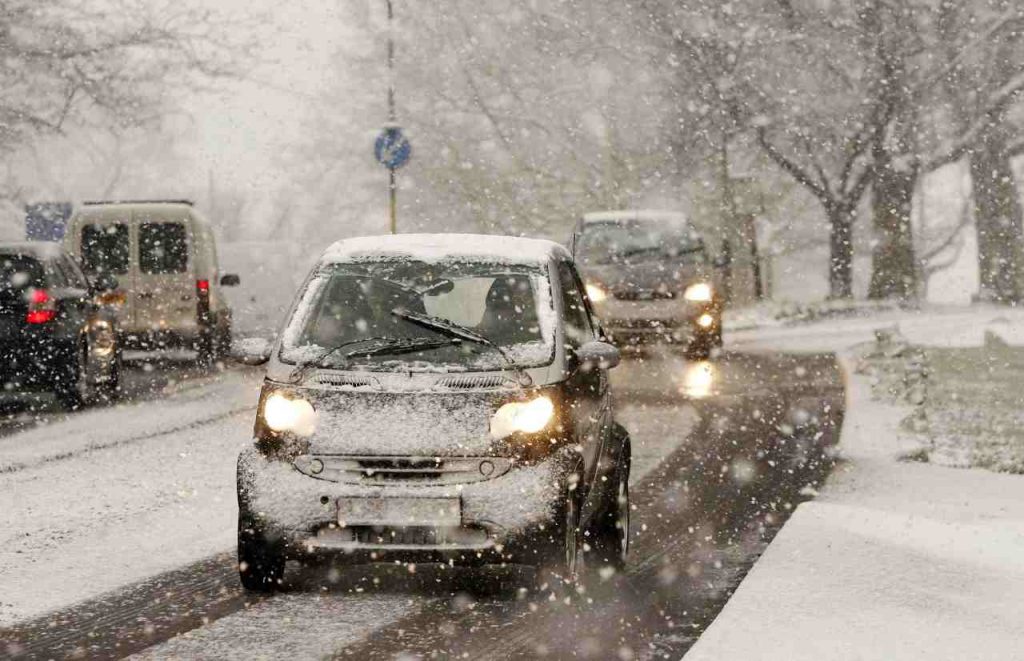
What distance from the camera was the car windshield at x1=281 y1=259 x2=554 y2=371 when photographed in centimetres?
677

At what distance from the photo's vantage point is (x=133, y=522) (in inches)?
349

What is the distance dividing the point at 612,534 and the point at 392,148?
17.0 metres

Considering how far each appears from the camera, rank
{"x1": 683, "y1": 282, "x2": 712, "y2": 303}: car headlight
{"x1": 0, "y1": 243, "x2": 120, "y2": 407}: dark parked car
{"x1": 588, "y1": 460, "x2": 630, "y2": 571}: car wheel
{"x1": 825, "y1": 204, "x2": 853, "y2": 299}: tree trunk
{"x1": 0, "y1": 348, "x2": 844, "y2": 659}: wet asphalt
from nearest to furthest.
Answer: {"x1": 0, "y1": 348, "x2": 844, "y2": 659}: wet asphalt, {"x1": 588, "y1": 460, "x2": 630, "y2": 571}: car wheel, {"x1": 0, "y1": 243, "x2": 120, "y2": 407}: dark parked car, {"x1": 683, "y1": 282, "x2": 712, "y2": 303}: car headlight, {"x1": 825, "y1": 204, "x2": 853, "y2": 299}: tree trunk

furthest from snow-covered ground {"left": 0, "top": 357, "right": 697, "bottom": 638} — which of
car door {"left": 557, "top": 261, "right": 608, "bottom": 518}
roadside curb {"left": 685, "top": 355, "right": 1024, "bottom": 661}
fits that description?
roadside curb {"left": 685, "top": 355, "right": 1024, "bottom": 661}

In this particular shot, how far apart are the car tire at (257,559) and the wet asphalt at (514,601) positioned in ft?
0.27

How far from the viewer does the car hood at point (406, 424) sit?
6473 millimetres

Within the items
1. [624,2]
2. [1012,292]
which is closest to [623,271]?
[624,2]

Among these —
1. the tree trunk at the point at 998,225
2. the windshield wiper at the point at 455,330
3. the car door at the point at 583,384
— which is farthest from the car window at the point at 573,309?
the tree trunk at the point at 998,225

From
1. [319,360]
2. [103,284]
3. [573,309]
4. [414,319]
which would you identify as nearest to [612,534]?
[573,309]

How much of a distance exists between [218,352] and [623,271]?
5843 mm

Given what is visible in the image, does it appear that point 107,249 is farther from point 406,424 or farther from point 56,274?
point 406,424

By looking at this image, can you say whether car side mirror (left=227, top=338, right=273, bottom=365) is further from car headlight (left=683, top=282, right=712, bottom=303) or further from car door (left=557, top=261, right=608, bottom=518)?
car headlight (left=683, top=282, right=712, bottom=303)

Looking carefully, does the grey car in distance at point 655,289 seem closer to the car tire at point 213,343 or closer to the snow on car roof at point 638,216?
the snow on car roof at point 638,216

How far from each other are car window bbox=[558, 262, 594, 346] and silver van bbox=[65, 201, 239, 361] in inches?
491
